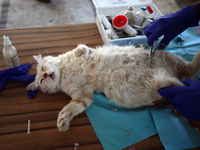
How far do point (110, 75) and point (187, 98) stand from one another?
2.30 ft

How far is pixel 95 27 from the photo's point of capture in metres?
2.53

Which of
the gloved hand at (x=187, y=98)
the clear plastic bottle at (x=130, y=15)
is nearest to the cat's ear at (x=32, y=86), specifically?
the gloved hand at (x=187, y=98)

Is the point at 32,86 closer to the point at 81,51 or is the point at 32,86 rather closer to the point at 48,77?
the point at 48,77

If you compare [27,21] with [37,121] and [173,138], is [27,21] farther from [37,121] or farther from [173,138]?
[173,138]

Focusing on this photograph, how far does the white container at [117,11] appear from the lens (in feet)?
6.92

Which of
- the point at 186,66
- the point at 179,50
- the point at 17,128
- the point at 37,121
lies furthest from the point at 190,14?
the point at 17,128

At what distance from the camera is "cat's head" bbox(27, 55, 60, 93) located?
1.75 metres

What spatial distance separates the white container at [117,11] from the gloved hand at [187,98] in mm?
922

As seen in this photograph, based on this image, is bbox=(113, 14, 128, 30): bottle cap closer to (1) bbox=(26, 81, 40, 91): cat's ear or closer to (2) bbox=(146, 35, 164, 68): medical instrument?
(2) bbox=(146, 35, 164, 68): medical instrument

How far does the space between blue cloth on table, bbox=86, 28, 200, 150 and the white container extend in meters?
0.82

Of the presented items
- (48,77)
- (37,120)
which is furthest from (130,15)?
(37,120)

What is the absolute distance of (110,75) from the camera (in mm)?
1654

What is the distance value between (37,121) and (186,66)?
62.5 inches

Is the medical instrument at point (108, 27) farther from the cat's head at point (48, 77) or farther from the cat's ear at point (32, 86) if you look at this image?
the cat's ear at point (32, 86)
